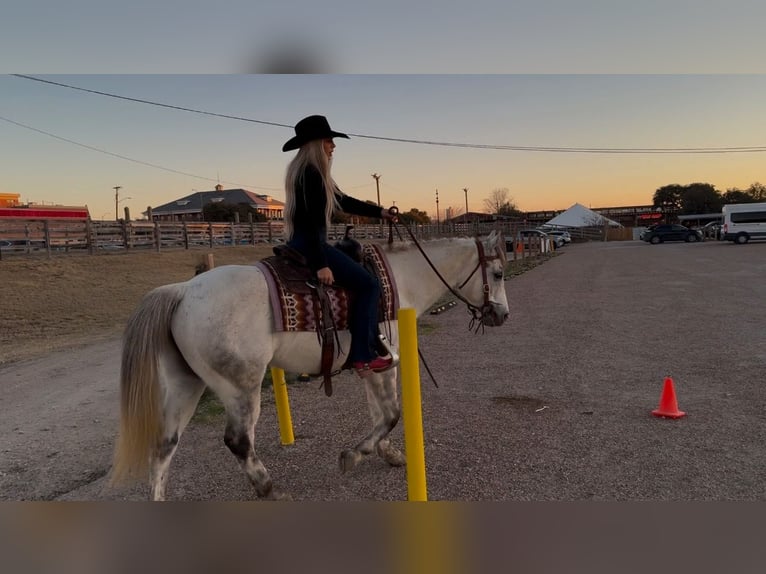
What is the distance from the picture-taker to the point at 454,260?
4.26 meters

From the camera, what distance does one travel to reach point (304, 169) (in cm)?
328

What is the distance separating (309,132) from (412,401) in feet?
6.05

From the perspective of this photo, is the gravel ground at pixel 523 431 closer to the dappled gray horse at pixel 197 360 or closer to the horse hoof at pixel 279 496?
the horse hoof at pixel 279 496

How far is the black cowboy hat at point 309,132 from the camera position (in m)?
3.34

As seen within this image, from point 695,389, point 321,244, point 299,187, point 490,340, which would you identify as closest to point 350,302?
point 321,244

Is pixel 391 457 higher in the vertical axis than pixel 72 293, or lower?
lower

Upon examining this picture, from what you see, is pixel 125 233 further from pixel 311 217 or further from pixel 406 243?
pixel 311 217

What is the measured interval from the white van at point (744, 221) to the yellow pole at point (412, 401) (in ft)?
117

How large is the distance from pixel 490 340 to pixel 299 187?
20.3ft

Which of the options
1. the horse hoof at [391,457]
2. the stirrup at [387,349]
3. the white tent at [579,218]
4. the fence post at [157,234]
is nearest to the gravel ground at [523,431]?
the horse hoof at [391,457]

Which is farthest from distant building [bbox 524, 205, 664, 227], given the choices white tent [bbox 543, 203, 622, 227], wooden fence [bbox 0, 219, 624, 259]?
wooden fence [bbox 0, 219, 624, 259]

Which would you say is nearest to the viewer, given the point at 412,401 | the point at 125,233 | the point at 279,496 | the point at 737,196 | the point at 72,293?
the point at 412,401

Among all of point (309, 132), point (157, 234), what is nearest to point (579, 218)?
point (157, 234)

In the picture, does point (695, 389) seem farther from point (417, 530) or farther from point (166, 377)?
point (166, 377)
